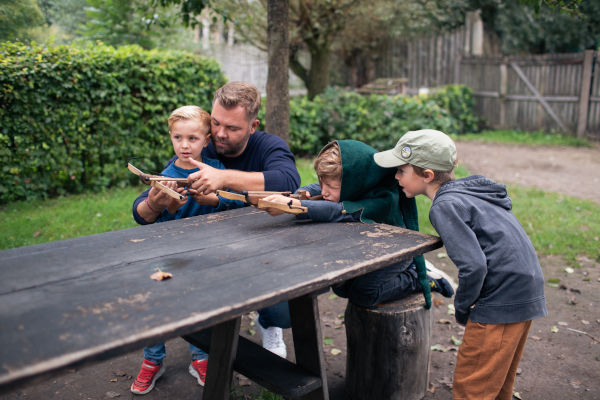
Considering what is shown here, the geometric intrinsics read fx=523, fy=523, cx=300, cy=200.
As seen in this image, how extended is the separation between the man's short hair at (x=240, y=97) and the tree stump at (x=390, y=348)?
1.22 metres

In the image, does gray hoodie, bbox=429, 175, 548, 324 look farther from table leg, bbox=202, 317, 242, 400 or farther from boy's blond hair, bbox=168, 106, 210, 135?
boy's blond hair, bbox=168, 106, 210, 135

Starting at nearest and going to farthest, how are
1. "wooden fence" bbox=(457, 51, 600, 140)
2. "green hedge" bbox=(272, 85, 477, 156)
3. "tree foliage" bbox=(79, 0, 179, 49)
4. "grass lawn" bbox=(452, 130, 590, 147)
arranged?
"green hedge" bbox=(272, 85, 477, 156), "tree foliage" bbox=(79, 0, 179, 49), "grass lawn" bbox=(452, 130, 590, 147), "wooden fence" bbox=(457, 51, 600, 140)

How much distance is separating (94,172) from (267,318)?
16.0ft

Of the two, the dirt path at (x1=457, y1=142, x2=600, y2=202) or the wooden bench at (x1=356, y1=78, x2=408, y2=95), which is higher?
the wooden bench at (x1=356, y1=78, x2=408, y2=95)

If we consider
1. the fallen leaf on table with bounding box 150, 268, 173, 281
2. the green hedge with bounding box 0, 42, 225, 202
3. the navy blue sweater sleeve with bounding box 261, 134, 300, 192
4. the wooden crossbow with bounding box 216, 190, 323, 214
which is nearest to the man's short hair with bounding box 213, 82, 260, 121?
the navy blue sweater sleeve with bounding box 261, 134, 300, 192

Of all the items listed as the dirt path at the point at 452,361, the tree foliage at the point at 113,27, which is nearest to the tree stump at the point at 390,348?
the dirt path at the point at 452,361

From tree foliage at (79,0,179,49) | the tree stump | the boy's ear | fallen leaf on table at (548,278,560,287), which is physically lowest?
fallen leaf on table at (548,278,560,287)

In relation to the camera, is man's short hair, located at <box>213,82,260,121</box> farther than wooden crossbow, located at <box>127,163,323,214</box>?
Yes

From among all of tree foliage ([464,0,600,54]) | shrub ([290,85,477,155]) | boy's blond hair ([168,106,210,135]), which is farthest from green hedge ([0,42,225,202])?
tree foliage ([464,0,600,54])

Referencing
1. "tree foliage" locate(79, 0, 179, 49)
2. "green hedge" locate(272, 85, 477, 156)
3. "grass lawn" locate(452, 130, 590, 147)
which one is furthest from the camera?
"grass lawn" locate(452, 130, 590, 147)

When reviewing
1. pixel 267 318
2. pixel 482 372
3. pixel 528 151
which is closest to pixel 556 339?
pixel 482 372

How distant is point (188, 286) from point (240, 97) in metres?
1.43

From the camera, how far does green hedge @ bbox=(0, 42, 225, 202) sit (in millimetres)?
6148

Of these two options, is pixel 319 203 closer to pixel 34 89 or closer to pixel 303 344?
pixel 303 344
